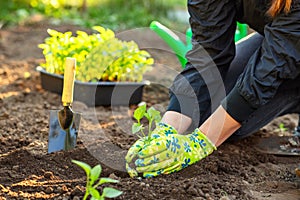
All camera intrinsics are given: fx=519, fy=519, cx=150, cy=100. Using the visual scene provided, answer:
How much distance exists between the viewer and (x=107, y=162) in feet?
6.39

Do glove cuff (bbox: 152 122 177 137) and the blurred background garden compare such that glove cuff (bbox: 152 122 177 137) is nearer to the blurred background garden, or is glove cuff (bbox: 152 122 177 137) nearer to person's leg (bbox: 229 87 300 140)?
person's leg (bbox: 229 87 300 140)

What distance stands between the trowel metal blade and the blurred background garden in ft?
9.08

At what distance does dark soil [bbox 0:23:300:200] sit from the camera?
1.70m

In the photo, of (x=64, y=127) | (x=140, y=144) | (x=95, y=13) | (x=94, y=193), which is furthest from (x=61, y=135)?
(x=95, y=13)

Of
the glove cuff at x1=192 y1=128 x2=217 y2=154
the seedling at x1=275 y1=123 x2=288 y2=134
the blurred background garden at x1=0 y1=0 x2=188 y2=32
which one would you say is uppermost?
the blurred background garden at x1=0 y1=0 x2=188 y2=32

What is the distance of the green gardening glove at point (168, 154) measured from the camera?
1801mm

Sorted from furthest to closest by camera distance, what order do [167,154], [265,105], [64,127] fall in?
[265,105] → [64,127] → [167,154]

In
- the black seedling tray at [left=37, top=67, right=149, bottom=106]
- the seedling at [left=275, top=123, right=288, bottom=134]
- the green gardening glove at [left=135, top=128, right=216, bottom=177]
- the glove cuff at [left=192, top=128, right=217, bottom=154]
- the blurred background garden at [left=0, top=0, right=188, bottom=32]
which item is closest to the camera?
the green gardening glove at [left=135, top=128, right=216, bottom=177]

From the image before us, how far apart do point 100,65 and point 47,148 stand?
31.3 inches

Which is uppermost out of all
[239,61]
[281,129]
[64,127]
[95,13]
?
[239,61]

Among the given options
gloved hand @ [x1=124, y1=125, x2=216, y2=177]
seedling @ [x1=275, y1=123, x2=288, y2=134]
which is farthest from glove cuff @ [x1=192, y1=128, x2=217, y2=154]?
seedling @ [x1=275, y1=123, x2=288, y2=134]

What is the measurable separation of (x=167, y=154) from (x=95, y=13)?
3756mm

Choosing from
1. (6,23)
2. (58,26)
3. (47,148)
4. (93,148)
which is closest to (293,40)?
(93,148)

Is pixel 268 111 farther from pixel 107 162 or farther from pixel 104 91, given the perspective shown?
pixel 104 91
